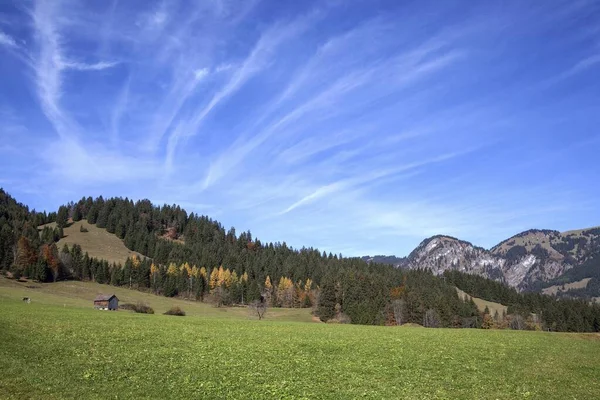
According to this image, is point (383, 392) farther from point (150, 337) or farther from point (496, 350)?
point (150, 337)

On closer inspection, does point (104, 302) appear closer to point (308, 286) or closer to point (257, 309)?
point (257, 309)

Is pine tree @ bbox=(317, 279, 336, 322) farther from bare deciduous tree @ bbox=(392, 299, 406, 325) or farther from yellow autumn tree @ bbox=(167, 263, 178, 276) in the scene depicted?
yellow autumn tree @ bbox=(167, 263, 178, 276)

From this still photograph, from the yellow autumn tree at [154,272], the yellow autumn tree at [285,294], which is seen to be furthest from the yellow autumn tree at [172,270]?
the yellow autumn tree at [285,294]

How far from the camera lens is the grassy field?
2308 centimetres

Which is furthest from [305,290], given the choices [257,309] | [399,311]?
[257,309]

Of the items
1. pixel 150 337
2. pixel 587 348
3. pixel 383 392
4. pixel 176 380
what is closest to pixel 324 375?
pixel 383 392

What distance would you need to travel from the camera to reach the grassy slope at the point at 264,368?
23.2m

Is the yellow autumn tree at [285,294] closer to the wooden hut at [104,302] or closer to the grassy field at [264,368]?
the wooden hut at [104,302]

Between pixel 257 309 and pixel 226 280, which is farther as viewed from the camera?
pixel 226 280

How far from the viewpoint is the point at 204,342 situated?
42.5m

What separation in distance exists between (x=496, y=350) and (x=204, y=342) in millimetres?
30384

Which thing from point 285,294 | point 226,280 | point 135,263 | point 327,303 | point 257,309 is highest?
point 135,263

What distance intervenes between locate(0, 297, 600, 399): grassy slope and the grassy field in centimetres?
7

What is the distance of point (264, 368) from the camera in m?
30.1
